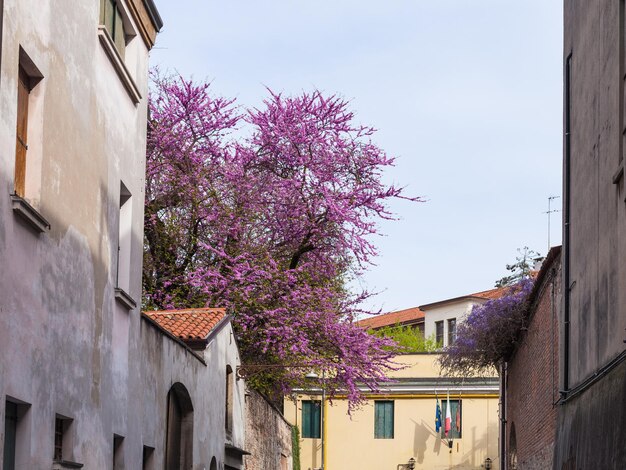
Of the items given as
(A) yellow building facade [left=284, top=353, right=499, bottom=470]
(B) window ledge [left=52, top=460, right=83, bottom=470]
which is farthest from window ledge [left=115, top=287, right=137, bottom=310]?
(A) yellow building facade [left=284, top=353, right=499, bottom=470]

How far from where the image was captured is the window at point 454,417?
166ft

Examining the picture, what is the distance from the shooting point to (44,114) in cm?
1229

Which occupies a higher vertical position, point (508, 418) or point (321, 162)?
point (321, 162)

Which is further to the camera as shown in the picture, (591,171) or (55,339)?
(591,171)

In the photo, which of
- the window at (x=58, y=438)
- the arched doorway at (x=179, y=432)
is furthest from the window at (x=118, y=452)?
the arched doorway at (x=179, y=432)

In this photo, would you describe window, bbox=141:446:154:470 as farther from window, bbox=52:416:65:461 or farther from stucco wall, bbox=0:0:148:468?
window, bbox=52:416:65:461

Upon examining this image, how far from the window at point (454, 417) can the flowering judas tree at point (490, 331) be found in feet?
79.4

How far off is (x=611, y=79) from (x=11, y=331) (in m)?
6.38

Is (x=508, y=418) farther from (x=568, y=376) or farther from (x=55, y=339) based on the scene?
(x=55, y=339)

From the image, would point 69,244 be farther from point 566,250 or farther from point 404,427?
point 404,427

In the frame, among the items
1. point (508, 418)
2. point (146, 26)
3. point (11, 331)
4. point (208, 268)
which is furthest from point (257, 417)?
point (11, 331)

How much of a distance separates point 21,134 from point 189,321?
1193 cm

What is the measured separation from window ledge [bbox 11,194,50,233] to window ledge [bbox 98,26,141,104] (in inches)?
137

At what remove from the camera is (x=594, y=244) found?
13461mm
